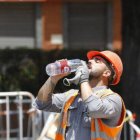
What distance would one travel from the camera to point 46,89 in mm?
4367

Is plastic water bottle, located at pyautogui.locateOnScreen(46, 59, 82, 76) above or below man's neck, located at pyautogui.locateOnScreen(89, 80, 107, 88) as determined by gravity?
above

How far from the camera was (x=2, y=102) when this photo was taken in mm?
8406

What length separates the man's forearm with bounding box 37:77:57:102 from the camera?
14.3 ft

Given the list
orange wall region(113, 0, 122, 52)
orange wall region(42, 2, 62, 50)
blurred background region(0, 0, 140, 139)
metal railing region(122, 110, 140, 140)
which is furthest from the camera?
orange wall region(113, 0, 122, 52)

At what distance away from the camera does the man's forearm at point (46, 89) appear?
14.3 ft

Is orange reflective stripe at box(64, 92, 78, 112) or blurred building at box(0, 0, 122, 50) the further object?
blurred building at box(0, 0, 122, 50)

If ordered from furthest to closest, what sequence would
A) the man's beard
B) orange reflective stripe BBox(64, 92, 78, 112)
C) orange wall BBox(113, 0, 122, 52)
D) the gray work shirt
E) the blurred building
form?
orange wall BBox(113, 0, 122, 52), the blurred building, orange reflective stripe BBox(64, 92, 78, 112), the man's beard, the gray work shirt

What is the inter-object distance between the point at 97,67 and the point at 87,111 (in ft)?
1.10

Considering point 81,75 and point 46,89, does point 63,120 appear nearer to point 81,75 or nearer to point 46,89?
point 46,89

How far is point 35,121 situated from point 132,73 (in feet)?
5.51

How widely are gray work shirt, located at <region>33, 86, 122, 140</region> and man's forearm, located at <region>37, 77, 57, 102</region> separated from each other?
0.13 ft

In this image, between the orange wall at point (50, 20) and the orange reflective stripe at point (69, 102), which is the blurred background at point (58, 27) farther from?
the orange reflective stripe at point (69, 102)

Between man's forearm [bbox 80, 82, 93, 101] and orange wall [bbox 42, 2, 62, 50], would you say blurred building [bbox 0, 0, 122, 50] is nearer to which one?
orange wall [bbox 42, 2, 62, 50]

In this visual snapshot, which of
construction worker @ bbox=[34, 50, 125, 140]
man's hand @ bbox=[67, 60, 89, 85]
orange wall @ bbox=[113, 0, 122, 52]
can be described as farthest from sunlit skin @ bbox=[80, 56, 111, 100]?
orange wall @ bbox=[113, 0, 122, 52]
